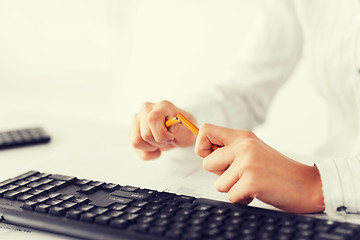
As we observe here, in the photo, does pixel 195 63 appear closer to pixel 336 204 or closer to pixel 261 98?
pixel 261 98

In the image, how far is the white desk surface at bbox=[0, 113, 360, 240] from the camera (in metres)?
0.72

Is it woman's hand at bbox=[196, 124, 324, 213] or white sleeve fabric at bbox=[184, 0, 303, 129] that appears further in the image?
white sleeve fabric at bbox=[184, 0, 303, 129]

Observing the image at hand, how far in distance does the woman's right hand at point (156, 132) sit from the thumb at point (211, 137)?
0.11 meters

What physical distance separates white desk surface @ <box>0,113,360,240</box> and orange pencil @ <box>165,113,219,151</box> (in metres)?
0.08

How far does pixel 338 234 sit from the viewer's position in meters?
0.47

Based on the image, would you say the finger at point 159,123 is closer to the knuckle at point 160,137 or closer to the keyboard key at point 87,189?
the knuckle at point 160,137

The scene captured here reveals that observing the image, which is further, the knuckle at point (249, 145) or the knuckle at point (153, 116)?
the knuckle at point (153, 116)

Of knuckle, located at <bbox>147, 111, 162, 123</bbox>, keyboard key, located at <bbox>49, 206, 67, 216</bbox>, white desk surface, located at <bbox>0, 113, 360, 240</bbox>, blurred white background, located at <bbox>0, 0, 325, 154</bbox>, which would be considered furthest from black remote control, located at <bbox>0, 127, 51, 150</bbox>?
keyboard key, located at <bbox>49, 206, 67, 216</bbox>

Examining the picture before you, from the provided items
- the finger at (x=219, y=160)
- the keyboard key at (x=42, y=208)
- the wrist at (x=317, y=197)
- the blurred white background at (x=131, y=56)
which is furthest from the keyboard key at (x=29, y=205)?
the blurred white background at (x=131, y=56)

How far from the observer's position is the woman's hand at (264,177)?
22.4 inches

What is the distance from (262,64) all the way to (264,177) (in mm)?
586

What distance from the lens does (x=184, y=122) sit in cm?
70

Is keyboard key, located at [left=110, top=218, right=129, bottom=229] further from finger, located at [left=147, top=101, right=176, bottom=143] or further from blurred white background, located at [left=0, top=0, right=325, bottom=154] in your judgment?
blurred white background, located at [left=0, top=0, right=325, bottom=154]

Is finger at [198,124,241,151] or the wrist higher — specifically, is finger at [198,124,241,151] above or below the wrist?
above
